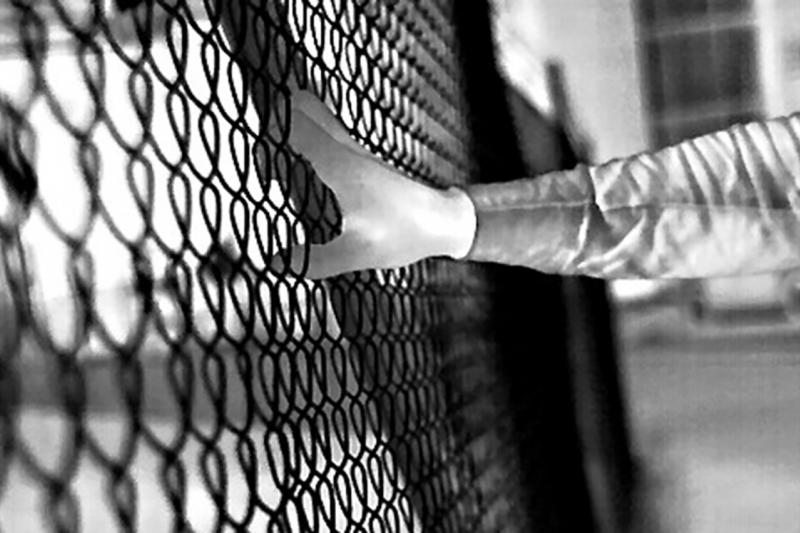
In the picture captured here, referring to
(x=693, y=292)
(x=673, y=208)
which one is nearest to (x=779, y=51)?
(x=693, y=292)

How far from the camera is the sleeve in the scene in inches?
22.8

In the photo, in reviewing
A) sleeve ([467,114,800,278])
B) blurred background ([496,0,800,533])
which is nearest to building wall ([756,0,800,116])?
blurred background ([496,0,800,533])

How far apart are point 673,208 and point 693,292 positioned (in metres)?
1.65

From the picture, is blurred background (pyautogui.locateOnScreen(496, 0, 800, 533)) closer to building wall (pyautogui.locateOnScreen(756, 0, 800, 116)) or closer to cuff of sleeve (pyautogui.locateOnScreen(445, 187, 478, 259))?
building wall (pyautogui.locateOnScreen(756, 0, 800, 116))

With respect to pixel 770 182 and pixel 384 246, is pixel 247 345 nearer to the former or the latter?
pixel 384 246

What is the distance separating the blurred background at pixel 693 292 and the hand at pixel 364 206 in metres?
0.70

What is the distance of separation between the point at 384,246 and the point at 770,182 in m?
0.22

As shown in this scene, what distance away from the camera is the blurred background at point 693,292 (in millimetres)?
1603

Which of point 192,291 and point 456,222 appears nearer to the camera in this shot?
point 192,291

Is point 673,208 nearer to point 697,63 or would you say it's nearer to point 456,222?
point 456,222

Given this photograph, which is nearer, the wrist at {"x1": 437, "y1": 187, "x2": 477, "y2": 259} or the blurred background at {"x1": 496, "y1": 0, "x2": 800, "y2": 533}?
the wrist at {"x1": 437, "y1": 187, "x2": 477, "y2": 259}

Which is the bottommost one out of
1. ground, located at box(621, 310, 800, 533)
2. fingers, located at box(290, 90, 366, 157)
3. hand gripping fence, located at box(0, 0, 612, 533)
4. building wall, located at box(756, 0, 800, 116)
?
ground, located at box(621, 310, 800, 533)

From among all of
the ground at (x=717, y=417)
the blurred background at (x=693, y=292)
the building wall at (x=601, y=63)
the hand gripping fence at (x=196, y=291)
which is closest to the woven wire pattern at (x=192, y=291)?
the hand gripping fence at (x=196, y=291)

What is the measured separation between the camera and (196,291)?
1.22 feet
